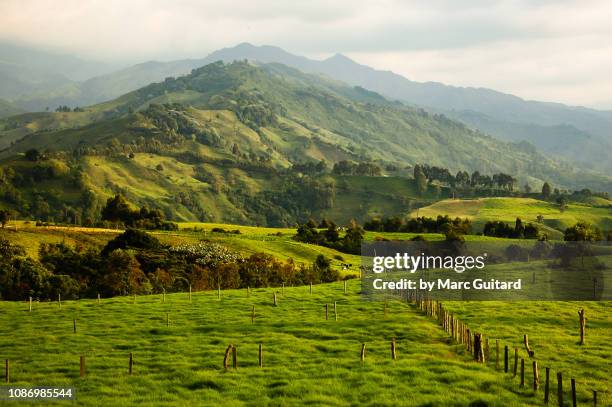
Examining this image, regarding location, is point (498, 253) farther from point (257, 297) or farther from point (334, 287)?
point (257, 297)

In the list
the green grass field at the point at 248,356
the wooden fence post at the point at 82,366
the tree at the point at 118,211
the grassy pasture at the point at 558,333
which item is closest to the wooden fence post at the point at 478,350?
the green grass field at the point at 248,356

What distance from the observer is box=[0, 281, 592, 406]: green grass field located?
29047mm

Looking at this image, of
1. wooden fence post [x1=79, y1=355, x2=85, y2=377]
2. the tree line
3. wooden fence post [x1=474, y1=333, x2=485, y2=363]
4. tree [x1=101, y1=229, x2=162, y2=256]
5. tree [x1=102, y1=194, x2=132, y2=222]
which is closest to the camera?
wooden fence post [x1=79, y1=355, x2=85, y2=377]

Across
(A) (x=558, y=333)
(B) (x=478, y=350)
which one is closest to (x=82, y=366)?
(B) (x=478, y=350)

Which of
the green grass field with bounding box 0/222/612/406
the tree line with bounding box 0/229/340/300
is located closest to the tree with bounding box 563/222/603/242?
the tree line with bounding box 0/229/340/300

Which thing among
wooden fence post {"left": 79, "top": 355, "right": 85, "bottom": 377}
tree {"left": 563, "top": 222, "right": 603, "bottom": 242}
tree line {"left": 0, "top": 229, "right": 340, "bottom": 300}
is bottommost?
tree line {"left": 0, "top": 229, "right": 340, "bottom": 300}

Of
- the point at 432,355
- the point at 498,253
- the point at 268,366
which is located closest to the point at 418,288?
the point at 432,355

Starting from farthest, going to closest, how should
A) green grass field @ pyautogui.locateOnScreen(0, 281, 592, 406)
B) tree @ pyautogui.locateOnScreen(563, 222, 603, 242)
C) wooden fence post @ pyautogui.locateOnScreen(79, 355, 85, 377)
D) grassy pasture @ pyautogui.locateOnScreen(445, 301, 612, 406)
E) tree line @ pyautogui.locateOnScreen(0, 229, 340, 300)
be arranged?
tree @ pyautogui.locateOnScreen(563, 222, 603, 242) < tree line @ pyautogui.locateOnScreen(0, 229, 340, 300) < grassy pasture @ pyautogui.locateOnScreen(445, 301, 612, 406) < wooden fence post @ pyautogui.locateOnScreen(79, 355, 85, 377) < green grass field @ pyautogui.locateOnScreen(0, 281, 592, 406)

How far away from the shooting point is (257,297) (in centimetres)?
6053

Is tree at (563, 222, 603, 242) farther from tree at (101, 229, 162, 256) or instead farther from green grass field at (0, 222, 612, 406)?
tree at (101, 229, 162, 256)

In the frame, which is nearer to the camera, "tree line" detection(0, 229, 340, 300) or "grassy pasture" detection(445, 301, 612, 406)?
"grassy pasture" detection(445, 301, 612, 406)

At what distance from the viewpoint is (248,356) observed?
36375 millimetres

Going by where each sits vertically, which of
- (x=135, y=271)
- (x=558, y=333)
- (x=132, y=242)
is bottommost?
(x=135, y=271)

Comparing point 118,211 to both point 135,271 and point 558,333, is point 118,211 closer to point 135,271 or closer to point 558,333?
point 135,271
